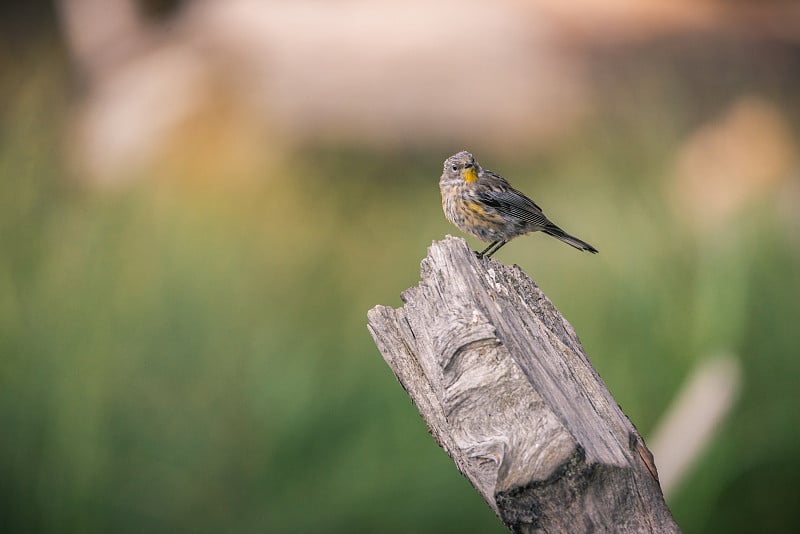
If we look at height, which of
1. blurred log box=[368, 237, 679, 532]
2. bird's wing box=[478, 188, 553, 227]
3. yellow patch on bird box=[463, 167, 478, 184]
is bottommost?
blurred log box=[368, 237, 679, 532]

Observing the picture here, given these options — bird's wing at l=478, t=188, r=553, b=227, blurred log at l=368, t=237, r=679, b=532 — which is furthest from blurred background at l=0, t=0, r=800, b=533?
blurred log at l=368, t=237, r=679, b=532

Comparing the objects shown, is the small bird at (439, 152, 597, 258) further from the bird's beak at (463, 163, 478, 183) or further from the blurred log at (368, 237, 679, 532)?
the blurred log at (368, 237, 679, 532)

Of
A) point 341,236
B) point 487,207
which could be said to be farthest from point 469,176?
point 341,236

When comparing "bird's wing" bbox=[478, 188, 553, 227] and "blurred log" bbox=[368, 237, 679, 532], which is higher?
"bird's wing" bbox=[478, 188, 553, 227]

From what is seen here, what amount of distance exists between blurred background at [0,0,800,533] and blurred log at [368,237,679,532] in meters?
2.79

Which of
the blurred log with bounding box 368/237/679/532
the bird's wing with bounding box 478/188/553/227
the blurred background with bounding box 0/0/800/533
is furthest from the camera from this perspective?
the blurred background with bounding box 0/0/800/533

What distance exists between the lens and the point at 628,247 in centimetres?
552

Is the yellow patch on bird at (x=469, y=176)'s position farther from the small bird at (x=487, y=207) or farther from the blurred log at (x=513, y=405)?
the blurred log at (x=513, y=405)

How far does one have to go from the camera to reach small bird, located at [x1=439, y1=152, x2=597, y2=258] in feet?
14.6

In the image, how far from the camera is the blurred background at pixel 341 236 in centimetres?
520

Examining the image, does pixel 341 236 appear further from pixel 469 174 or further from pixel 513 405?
pixel 513 405

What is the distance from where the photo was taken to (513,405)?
2158 millimetres

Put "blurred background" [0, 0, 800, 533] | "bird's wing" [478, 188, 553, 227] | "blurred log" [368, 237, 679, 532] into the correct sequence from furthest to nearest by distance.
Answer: "blurred background" [0, 0, 800, 533]
"bird's wing" [478, 188, 553, 227]
"blurred log" [368, 237, 679, 532]

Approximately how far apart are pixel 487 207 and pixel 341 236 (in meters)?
1.31
